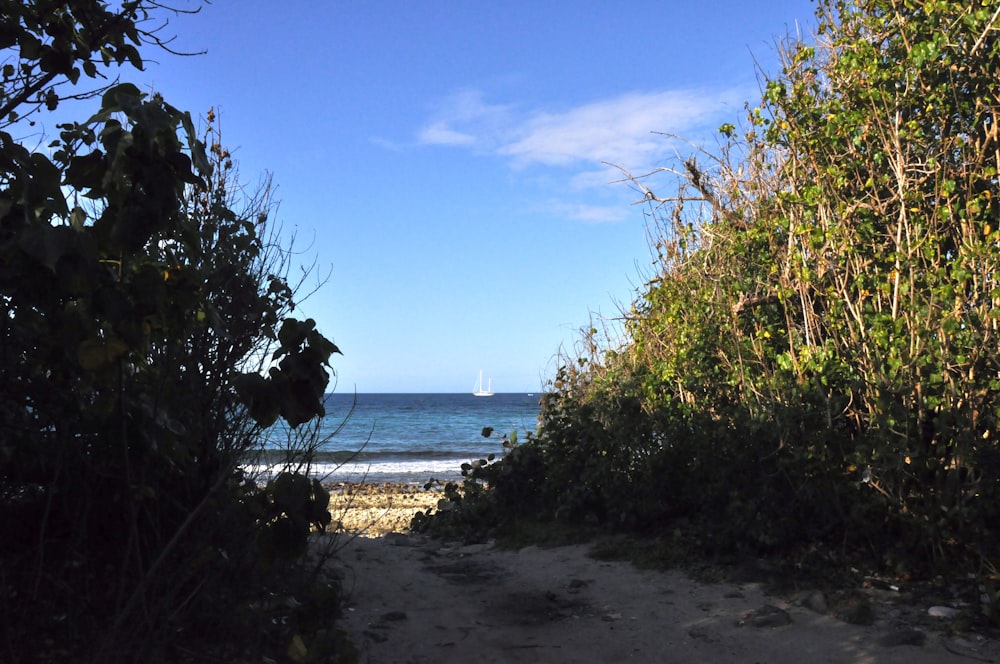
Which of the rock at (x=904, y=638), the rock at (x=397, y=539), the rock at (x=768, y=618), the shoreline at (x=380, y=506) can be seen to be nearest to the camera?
the rock at (x=904, y=638)

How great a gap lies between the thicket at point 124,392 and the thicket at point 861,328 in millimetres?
4402

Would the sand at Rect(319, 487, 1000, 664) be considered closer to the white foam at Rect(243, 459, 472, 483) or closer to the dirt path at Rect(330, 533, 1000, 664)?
the dirt path at Rect(330, 533, 1000, 664)

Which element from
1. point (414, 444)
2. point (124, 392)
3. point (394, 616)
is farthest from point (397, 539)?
point (414, 444)

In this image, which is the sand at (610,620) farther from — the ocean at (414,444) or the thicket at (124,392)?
the ocean at (414,444)

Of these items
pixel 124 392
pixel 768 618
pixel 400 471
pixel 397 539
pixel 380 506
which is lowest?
pixel 400 471

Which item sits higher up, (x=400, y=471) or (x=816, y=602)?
(x=816, y=602)

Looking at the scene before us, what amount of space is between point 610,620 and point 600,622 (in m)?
0.09

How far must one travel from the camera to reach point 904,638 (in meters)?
5.43

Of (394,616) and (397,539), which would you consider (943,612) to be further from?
(397,539)

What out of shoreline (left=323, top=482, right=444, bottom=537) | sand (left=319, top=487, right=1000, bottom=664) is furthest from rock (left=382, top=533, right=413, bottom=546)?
sand (left=319, top=487, right=1000, bottom=664)

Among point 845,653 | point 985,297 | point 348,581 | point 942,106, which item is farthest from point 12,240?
point 942,106

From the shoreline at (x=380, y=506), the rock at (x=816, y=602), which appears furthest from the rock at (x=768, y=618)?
the shoreline at (x=380, y=506)

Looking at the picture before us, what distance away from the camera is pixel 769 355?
795 cm

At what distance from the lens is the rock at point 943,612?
227 inches
